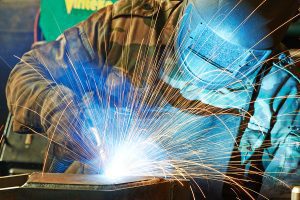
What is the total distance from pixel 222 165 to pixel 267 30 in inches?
26.3

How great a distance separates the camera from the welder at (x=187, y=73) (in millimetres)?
1522

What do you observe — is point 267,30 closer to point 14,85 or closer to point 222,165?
point 222,165

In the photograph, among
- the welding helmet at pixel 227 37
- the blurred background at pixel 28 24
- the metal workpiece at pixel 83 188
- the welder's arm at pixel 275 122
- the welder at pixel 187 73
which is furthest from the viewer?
the blurred background at pixel 28 24

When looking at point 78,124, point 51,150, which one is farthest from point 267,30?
point 51,150

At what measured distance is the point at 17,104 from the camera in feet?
5.63

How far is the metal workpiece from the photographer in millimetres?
820

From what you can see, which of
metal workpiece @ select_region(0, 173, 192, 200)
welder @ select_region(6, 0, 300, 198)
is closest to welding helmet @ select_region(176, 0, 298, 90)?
welder @ select_region(6, 0, 300, 198)

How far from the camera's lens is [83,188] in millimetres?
820

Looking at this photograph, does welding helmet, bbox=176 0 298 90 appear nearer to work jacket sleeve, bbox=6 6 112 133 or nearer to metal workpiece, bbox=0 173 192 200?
work jacket sleeve, bbox=6 6 112 133

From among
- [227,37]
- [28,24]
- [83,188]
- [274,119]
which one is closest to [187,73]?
[227,37]

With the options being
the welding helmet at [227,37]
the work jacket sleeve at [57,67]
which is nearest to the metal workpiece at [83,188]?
the welding helmet at [227,37]

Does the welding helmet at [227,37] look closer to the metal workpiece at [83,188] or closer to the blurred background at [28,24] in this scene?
the metal workpiece at [83,188]

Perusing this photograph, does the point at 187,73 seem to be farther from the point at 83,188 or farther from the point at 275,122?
the point at 83,188

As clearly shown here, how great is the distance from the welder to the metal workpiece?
577 millimetres
